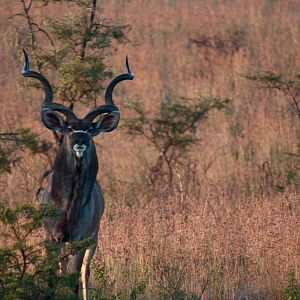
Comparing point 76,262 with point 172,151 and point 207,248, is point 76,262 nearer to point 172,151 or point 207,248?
point 207,248

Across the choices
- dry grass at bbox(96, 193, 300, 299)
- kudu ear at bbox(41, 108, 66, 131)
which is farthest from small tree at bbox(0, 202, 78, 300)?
dry grass at bbox(96, 193, 300, 299)

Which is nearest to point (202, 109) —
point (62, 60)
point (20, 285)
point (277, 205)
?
point (62, 60)

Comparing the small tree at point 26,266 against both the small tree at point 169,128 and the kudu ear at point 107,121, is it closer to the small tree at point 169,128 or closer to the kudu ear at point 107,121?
the kudu ear at point 107,121

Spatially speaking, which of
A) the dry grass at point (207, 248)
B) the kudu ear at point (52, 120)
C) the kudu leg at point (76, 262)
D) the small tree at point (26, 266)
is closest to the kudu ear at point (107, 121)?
the kudu ear at point (52, 120)

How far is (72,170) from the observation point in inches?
304

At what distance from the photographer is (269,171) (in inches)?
540

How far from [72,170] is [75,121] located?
46 cm

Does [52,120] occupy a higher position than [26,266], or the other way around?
[52,120]

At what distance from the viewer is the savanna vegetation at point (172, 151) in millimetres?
8289

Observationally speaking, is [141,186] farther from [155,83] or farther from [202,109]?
[155,83]

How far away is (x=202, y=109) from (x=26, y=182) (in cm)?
302

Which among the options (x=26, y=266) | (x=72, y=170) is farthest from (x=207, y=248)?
(x=26, y=266)

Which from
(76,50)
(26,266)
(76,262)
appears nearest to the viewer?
(26,266)

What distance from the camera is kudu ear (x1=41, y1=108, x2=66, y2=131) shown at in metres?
7.66
